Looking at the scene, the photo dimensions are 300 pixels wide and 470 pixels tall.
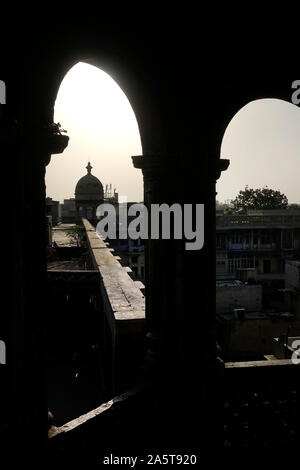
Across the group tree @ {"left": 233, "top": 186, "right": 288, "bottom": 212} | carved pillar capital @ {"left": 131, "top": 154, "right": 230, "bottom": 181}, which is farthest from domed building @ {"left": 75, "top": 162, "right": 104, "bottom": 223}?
carved pillar capital @ {"left": 131, "top": 154, "right": 230, "bottom": 181}

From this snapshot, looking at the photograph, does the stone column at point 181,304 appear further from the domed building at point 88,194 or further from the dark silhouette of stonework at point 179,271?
the domed building at point 88,194

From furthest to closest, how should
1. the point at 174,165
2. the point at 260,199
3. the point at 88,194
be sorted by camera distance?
the point at 260,199 < the point at 88,194 < the point at 174,165

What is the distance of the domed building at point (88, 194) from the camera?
46094mm

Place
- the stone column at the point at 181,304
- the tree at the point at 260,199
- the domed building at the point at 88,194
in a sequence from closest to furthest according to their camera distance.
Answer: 1. the stone column at the point at 181,304
2. the domed building at the point at 88,194
3. the tree at the point at 260,199

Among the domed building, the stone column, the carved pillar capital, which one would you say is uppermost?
the domed building

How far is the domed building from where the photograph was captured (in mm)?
46094

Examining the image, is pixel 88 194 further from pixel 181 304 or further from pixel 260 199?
pixel 181 304

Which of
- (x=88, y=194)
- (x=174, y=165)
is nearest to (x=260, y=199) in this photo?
(x=88, y=194)

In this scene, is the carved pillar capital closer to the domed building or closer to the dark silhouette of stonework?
the dark silhouette of stonework

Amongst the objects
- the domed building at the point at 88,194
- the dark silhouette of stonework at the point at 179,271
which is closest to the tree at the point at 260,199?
the domed building at the point at 88,194

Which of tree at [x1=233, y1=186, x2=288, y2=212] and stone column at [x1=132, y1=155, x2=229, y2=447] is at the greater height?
tree at [x1=233, y1=186, x2=288, y2=212]

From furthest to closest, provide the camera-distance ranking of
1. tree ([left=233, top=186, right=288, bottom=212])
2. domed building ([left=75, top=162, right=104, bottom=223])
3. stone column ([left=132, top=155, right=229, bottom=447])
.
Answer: tree ([left=233, top=186, right=288, bottom=212]) < domed building ([left=75, top=162, right=104, bottom=223]) < stone column ([left=132, top=155, right=229, bottom=447])

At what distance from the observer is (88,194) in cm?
4756

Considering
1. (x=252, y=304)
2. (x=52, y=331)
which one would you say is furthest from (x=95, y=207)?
(x=52, y=331)
